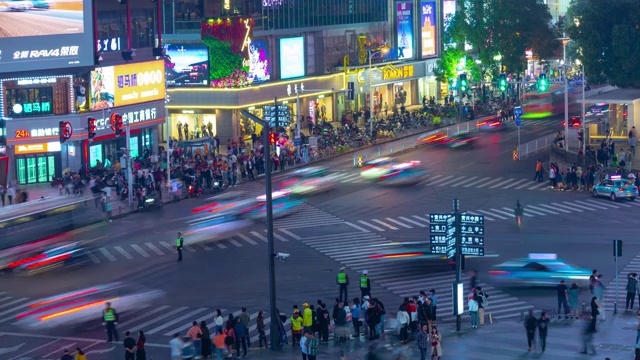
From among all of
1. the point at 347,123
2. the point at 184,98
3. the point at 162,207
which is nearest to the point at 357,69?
the point at 347,123

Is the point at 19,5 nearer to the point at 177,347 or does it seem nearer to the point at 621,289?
the point at 177,347

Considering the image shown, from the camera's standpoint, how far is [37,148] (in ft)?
259

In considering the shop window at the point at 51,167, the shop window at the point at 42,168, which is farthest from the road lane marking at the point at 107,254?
the shop window at the point at 51,167

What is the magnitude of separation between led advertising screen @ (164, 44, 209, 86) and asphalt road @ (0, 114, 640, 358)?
937 inches

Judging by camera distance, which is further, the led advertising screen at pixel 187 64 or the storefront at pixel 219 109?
the led advertising screen at pixel 187 64

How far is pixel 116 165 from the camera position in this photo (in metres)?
78.9

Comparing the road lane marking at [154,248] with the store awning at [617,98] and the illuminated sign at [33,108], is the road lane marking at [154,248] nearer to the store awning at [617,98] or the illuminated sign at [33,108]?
the illuminated sign at [33,108]

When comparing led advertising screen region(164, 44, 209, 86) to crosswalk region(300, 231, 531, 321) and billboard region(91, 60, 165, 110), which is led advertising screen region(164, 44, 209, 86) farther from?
crosswalk region(300, 231, 531, 321)

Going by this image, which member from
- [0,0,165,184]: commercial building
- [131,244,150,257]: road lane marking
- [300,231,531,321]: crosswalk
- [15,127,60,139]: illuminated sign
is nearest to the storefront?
[0,0,165,184]: commercial building

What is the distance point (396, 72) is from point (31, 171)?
163ft

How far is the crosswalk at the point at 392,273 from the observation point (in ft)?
148

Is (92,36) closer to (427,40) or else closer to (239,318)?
(239,318)

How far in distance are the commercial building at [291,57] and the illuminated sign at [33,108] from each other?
15.9 m

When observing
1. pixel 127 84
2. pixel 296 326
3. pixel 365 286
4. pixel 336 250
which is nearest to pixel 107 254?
pixel 336 250
